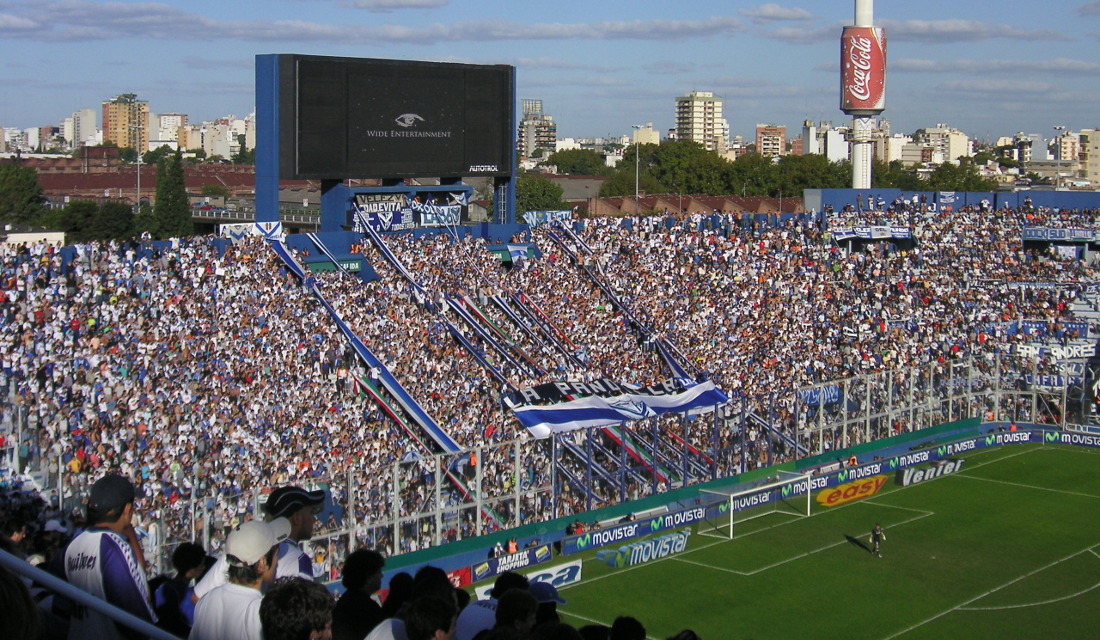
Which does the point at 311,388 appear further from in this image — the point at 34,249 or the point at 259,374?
the point at 34,249

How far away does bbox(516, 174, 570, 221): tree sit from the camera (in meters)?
95.3

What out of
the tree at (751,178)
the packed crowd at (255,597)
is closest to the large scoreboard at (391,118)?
the packed crowd at (255,597)

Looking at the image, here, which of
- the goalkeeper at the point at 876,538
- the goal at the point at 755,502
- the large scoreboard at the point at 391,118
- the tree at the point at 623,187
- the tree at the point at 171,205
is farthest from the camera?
the tree at the point at 623,187

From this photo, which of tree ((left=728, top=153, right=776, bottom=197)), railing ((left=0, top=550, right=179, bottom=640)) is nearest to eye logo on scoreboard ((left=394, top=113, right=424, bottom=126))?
railing ((left=0, top=550, right=179, bottom=640))

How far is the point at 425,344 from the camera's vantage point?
37094 mm

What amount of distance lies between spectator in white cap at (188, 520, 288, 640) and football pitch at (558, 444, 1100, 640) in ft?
61.8

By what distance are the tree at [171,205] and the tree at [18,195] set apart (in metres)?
15.2

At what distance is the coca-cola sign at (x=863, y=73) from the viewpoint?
61719 mm

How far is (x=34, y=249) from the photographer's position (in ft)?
105

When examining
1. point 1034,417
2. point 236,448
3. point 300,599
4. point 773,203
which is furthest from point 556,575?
point 773,203

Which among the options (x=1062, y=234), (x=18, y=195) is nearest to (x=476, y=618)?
(x=1062, y=234)

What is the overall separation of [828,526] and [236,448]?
624 inches

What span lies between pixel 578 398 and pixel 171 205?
43587 millimetres

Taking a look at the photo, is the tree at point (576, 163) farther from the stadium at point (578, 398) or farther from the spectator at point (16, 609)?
the spectator at point (16, 609)
